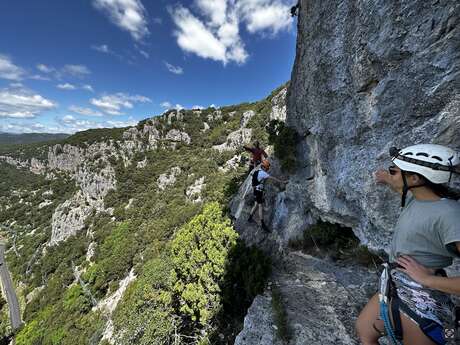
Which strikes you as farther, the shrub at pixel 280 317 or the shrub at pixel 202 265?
the shrub at pixel 202 265

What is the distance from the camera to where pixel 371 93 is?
5.66 meters

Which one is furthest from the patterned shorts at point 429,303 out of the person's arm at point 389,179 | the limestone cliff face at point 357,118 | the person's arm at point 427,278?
the limestone cliff face at point 357,118

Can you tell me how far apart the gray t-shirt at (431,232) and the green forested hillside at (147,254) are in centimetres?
593

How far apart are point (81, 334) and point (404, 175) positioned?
1598 inches

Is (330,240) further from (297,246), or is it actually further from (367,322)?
(367,322)

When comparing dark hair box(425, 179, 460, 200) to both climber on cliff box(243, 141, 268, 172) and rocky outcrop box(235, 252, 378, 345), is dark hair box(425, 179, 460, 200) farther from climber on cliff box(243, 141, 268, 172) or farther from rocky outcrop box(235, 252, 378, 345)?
climber on cliff box(243, 141, 268, 172)

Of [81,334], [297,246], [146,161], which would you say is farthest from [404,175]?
[146,161]

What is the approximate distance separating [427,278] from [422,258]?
17cm

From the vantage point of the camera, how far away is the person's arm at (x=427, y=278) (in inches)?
64.6

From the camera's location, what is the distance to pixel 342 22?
21.0ft

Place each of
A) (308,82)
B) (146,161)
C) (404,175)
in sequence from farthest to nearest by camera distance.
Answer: (146,161) < (308,82) < (404,175)

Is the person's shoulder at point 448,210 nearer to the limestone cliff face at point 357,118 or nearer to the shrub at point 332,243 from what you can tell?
the limestone cliff face at point 357,118

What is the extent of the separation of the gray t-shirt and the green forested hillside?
5932 millimetres

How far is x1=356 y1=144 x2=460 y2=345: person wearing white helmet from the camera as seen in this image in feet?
5.80
